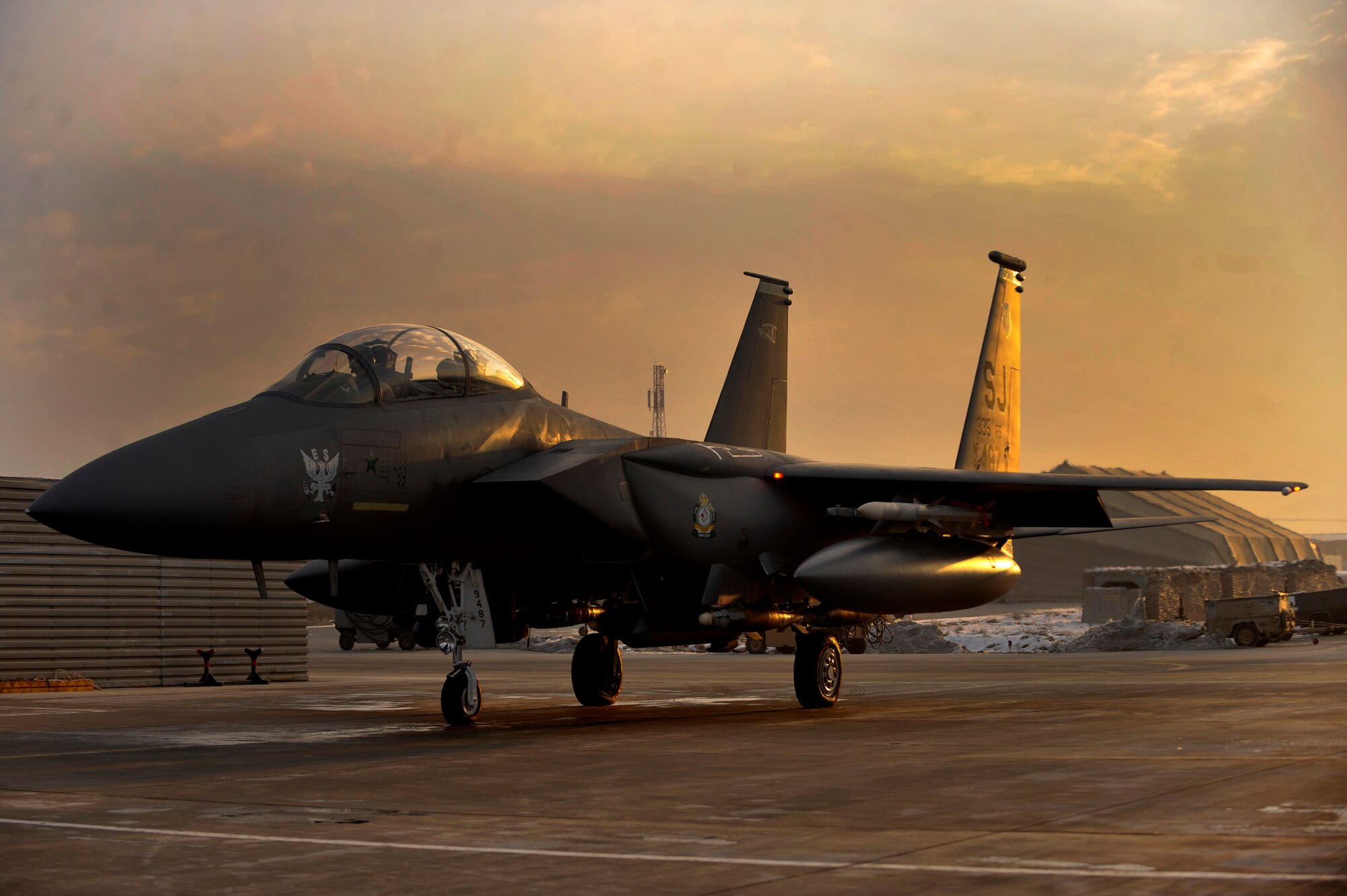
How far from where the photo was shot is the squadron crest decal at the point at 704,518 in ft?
47.9

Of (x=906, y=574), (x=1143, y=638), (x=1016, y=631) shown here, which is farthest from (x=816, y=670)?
(x=1016, y=631)

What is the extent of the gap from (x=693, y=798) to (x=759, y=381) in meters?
13.4

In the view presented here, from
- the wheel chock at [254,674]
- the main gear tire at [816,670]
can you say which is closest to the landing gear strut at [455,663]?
the main gear tire at [816,670]

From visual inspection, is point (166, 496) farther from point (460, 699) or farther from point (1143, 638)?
point (1143, 638)

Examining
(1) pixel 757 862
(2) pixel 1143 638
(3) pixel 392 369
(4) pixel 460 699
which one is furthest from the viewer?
(2) pixel 1143 638

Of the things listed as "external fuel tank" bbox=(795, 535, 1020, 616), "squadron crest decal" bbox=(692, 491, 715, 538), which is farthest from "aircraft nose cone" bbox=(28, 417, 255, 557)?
"external fuel tank" bbox=(795, 535, 1020, 616)

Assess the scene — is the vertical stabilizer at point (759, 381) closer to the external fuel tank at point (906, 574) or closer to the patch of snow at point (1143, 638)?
the external fuel tank at point (906, 574)

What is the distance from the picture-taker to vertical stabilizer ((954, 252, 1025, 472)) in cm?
2008

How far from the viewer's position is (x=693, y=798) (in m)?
7.86

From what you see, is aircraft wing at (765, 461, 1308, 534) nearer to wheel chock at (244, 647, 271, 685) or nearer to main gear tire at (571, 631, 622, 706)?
main gear tire at (571, 631, 622, 706)

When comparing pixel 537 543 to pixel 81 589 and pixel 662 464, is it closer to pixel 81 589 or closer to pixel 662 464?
pixel 662 464

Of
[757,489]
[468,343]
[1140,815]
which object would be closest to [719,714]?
[757,489]

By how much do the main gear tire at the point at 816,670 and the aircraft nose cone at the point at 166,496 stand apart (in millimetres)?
7005

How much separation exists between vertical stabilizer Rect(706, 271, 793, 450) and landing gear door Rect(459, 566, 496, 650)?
23.9 feet
